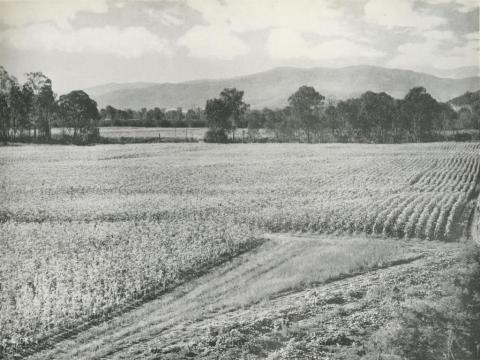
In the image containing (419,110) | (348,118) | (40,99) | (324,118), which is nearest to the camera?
(40,99)

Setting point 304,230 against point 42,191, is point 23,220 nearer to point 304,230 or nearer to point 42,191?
point 42,191

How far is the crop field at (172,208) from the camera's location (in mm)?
11086

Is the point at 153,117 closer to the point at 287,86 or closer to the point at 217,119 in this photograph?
the point at 217,119

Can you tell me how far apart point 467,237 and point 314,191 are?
5.16 metres

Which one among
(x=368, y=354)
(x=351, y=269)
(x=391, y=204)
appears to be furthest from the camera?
(x=391, y=204)

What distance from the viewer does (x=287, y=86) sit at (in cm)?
1473

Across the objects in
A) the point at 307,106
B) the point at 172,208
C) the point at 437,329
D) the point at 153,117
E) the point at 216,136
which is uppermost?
the point at 307,106

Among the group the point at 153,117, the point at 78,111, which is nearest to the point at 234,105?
the point at 153,117

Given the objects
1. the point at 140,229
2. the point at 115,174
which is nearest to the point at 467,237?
the point at 140,229

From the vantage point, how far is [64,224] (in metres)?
16.3

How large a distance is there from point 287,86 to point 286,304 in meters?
7.23

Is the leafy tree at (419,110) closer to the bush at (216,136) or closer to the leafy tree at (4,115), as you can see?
the bush at (216,136)

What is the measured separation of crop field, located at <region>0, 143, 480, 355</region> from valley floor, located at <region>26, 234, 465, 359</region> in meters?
0.54

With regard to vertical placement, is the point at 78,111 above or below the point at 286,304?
above
